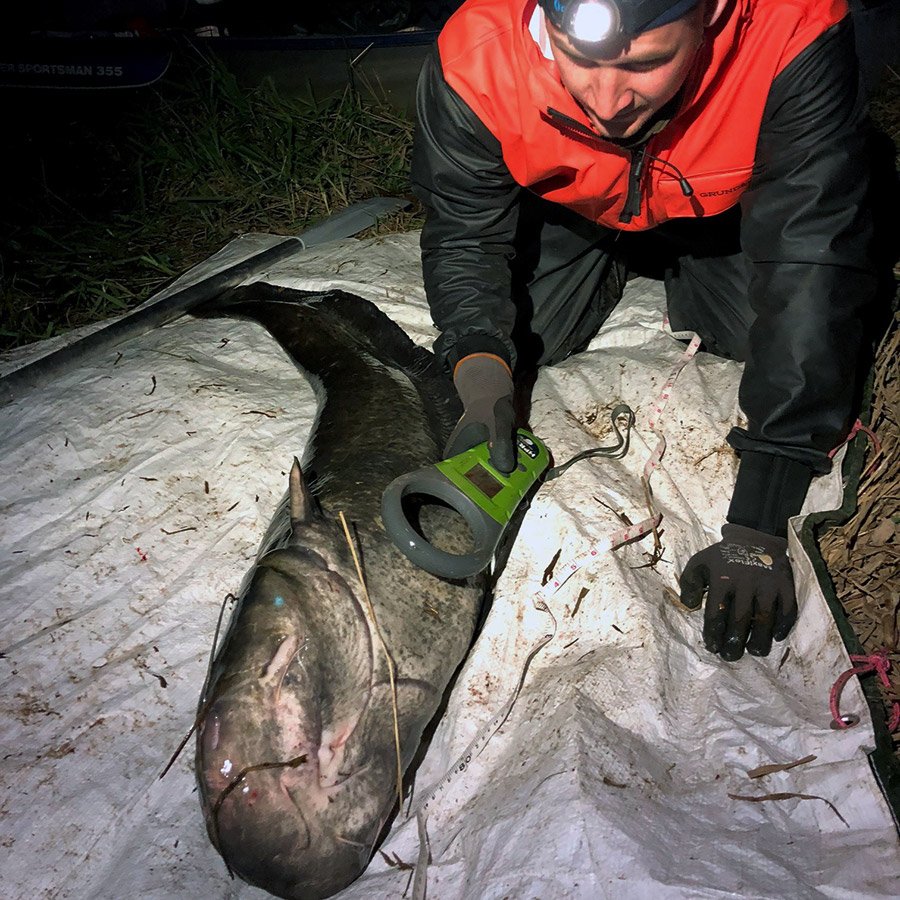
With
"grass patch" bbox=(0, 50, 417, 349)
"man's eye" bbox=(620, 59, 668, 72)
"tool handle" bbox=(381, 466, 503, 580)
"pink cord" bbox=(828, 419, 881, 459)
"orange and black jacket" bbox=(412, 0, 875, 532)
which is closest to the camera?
"man's eye" bbox=(620, 59, 668, 72)

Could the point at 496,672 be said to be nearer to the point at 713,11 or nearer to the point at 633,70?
the point at 633,70

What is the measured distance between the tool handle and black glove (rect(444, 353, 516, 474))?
0.17 metres

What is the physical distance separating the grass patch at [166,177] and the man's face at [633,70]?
6.58 ft

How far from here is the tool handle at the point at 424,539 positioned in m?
1.58

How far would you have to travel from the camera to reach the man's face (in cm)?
143

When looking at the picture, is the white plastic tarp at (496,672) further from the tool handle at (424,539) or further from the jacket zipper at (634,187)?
the jacket zipper at (634,187)

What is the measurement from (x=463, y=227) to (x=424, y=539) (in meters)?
0.99

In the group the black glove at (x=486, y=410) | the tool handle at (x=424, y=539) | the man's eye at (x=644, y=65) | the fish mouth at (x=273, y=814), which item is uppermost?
the man's eye at (x=644, y=65)

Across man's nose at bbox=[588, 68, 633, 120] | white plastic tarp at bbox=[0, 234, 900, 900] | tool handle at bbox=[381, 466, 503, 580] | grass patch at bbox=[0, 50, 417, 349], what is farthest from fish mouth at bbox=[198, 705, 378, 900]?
grass patch at bbox=[0, 50, 417, 349]

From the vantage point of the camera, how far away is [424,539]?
1.66m

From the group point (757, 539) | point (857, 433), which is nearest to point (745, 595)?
point (757, 539)

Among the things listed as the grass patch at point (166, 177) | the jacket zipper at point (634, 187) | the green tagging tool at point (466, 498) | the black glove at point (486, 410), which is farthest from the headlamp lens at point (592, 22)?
the grass patch at point (166, 177)

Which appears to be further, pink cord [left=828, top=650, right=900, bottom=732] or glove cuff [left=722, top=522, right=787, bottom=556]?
glove cuff [left=722, top=522, right=787, bottom=556]

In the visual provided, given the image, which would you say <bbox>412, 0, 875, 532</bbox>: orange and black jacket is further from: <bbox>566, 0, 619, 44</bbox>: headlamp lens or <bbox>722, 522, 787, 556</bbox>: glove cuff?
<bbox>566, 0, 619, 44</bbox>: headlamp lens
